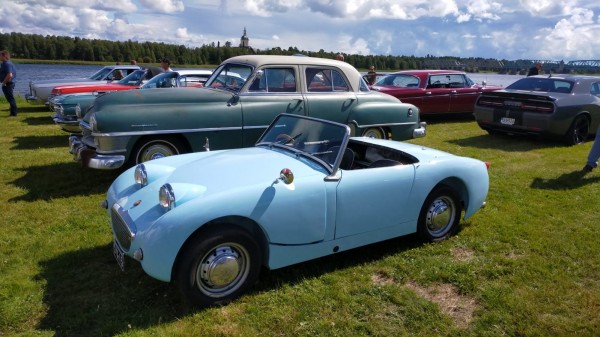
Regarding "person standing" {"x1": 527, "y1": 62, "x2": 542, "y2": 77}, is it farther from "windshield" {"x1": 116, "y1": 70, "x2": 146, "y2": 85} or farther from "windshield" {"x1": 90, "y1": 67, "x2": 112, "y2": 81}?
"windshield" {"x1": 90, "y1": 67, "x2": 112, "y2": 81}

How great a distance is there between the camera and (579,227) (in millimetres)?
4910

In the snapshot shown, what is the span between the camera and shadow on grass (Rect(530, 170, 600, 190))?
644 centimetres

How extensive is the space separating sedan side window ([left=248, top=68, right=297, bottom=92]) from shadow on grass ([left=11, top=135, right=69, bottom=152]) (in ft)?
14.0

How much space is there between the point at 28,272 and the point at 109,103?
296 centimetres

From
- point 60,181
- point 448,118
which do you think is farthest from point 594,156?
point 60,181

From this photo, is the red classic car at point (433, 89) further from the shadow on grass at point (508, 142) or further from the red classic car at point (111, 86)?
the red classic car at point (111, 86)

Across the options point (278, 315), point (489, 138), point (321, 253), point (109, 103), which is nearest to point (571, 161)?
point (489, 138)

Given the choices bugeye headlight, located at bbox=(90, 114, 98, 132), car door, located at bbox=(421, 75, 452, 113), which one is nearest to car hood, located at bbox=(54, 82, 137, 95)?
bugeye headlight, located at bbox=(90, 114, 98, 132)

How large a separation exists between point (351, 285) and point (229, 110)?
11.7 ft

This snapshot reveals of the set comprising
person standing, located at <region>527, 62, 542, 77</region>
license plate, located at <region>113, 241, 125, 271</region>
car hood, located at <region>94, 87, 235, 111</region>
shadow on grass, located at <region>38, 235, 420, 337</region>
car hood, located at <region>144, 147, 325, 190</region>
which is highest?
person standing, located at <region>527, 62, 542, 77</region>

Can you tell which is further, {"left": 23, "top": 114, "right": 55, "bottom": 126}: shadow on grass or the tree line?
the tree line

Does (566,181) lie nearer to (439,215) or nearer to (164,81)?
(439,215)

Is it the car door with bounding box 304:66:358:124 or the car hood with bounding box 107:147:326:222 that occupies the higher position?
the car door with bounding box 304:66:358:124

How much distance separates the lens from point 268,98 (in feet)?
22.1
